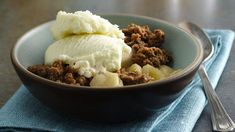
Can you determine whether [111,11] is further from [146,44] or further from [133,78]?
[133,78]

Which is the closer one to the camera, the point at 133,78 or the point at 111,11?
the point at 133,78

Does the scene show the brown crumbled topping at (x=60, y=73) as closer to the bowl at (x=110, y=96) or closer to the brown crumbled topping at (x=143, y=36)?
the bowl at (x=110, y=96)

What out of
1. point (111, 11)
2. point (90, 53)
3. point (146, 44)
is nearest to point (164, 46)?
point (146, 44)

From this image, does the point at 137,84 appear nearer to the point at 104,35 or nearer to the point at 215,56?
the point at 104,35

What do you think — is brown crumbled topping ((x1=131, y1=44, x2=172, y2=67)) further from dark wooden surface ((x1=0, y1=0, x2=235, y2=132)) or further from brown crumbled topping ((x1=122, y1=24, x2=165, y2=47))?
dark wooden surface ((x1=0, y1=0, x2=235, y2=132))

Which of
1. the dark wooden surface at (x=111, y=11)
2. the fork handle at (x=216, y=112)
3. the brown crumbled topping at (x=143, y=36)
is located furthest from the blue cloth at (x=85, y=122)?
the dark wooden surface at (x=111, y=11)

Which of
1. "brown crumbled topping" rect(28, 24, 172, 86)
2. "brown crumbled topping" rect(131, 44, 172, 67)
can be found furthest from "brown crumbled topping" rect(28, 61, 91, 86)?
"brown crumbled topping" rect(131, 44, 172, 67)
